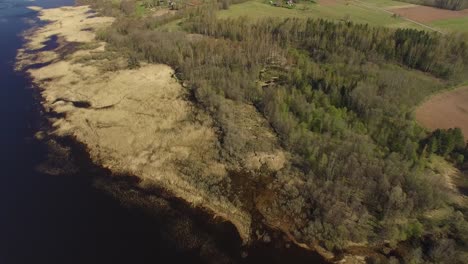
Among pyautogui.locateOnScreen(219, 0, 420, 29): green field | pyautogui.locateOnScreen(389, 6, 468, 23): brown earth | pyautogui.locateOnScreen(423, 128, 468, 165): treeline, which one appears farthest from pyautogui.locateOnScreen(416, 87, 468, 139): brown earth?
pyautogui.locateOnScreen(389, 6, 468, 23): brown earth

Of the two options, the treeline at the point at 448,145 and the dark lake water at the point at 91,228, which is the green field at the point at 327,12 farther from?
the dark lake water at the point at 91,228

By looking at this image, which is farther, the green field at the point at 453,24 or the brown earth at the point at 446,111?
the green field at the point at 453,24

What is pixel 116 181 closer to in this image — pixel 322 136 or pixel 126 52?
pixel 322 136

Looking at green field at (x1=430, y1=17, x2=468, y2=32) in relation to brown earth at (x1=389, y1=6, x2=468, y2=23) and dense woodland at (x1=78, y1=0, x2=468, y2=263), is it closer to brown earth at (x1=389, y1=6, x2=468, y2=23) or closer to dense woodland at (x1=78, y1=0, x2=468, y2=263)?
brown earth at (x1=389, y1=6, x2=468, y2=23)

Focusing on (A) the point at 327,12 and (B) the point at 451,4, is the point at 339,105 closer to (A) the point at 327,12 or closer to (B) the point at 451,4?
(A) the point at 327,12

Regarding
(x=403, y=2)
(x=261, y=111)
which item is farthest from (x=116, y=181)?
(x=403, y=2)

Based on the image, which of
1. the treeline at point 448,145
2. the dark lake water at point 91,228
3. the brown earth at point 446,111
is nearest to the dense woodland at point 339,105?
the treeline at point 448,145
